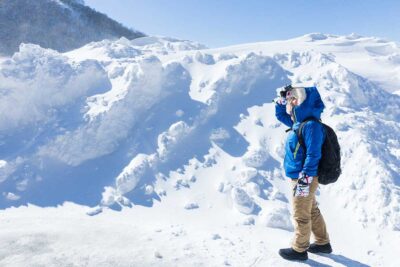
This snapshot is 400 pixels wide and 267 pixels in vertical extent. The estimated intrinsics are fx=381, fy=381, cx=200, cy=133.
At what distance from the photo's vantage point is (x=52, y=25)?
109 ft

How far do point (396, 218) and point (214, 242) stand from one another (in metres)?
3.48

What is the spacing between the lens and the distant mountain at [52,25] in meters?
30.5

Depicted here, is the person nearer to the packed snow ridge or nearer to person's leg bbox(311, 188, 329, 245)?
person's leg bbox(311, 188, 329, 245)

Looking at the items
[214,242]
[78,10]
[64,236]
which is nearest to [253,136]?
[214,242]

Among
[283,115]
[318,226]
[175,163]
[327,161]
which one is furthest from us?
[175,163]

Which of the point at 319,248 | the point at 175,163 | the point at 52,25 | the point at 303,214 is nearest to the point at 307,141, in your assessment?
the point at 303,214

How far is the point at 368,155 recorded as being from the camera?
733 centimetres

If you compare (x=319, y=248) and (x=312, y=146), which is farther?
(x=319, y=248)

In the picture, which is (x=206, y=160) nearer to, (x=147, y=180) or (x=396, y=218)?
(x=147, y=180)

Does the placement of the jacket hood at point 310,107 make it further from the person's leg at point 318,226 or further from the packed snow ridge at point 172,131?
the packed snow ridge at point 172,131

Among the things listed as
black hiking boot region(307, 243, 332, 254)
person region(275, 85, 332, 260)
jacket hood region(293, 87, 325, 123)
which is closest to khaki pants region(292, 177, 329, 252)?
person region(275, 85, 332, 260)

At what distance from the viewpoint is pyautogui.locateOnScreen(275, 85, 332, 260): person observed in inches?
148

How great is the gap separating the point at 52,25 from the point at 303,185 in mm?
34159

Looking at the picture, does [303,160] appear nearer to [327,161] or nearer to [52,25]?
[327,161]
